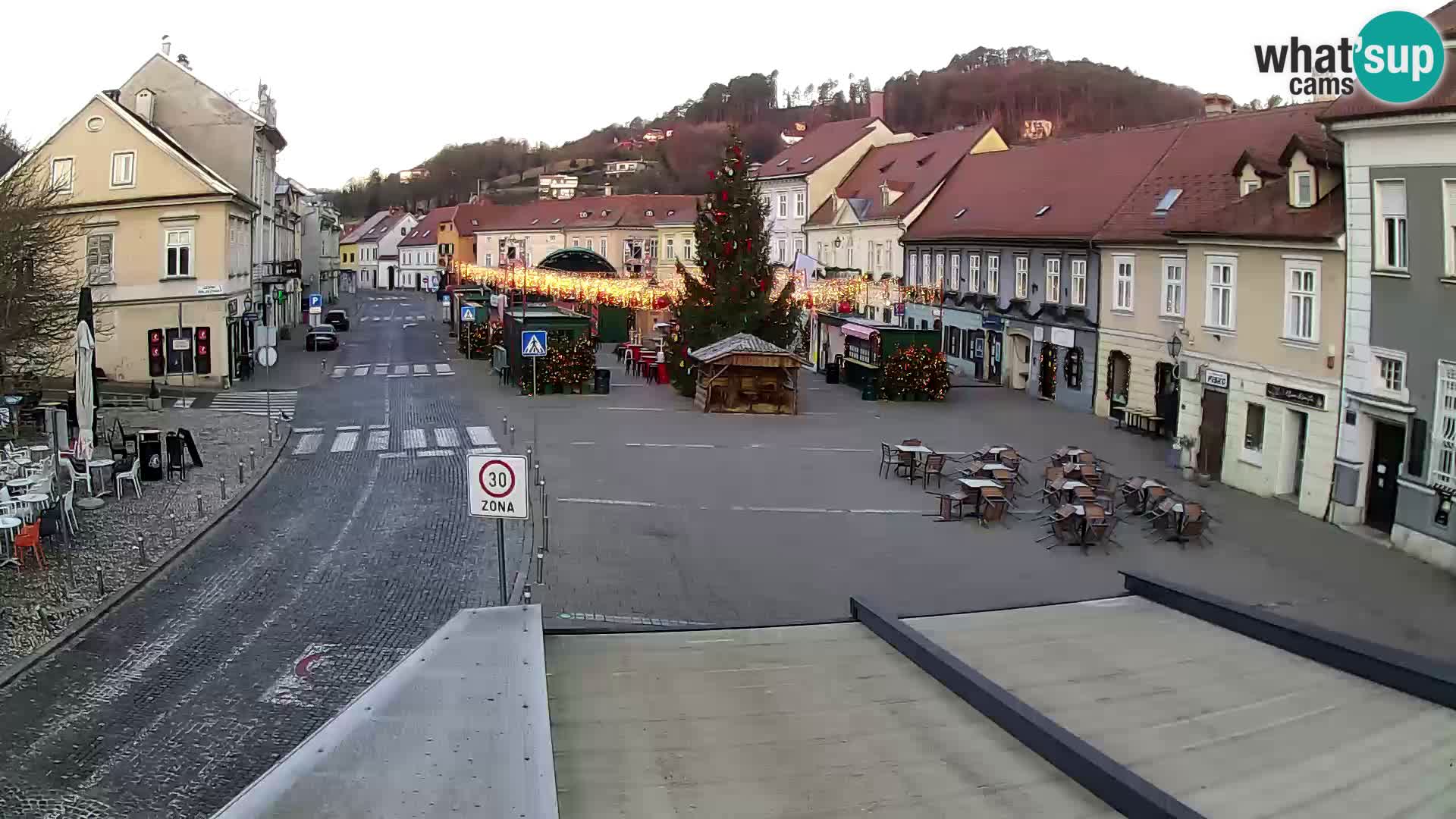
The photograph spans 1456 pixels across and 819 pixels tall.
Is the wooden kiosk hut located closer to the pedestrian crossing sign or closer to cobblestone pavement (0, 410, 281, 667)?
the pedestrian crossing sign

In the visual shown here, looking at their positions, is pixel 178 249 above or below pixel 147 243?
below

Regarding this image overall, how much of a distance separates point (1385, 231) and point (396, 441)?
2082 cm

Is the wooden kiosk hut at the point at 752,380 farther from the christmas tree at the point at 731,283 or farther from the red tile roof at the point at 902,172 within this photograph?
the red tile roof at the point at 902,172

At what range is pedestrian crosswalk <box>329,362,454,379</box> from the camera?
46531 mm

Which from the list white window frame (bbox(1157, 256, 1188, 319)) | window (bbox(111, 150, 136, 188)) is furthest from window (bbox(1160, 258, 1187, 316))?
window (bbox(111, 150, 136, 188))

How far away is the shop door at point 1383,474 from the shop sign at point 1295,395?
128cm

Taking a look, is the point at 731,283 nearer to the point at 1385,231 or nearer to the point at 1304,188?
the point at 1304,188

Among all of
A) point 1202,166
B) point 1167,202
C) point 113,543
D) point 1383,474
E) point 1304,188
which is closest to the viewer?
point 113,543

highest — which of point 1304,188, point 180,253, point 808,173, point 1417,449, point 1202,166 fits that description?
point 808,173

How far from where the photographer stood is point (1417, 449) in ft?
62.3

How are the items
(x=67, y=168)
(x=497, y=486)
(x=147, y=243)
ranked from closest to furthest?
(x=497, y=486)
(x=67, y=168)
(x=147, y=243)

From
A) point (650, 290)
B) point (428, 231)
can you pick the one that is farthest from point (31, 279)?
point (428, 231)

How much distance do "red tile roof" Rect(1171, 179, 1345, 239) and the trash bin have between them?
20970 millimetres

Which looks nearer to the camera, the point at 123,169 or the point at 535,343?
the point at 535,343
